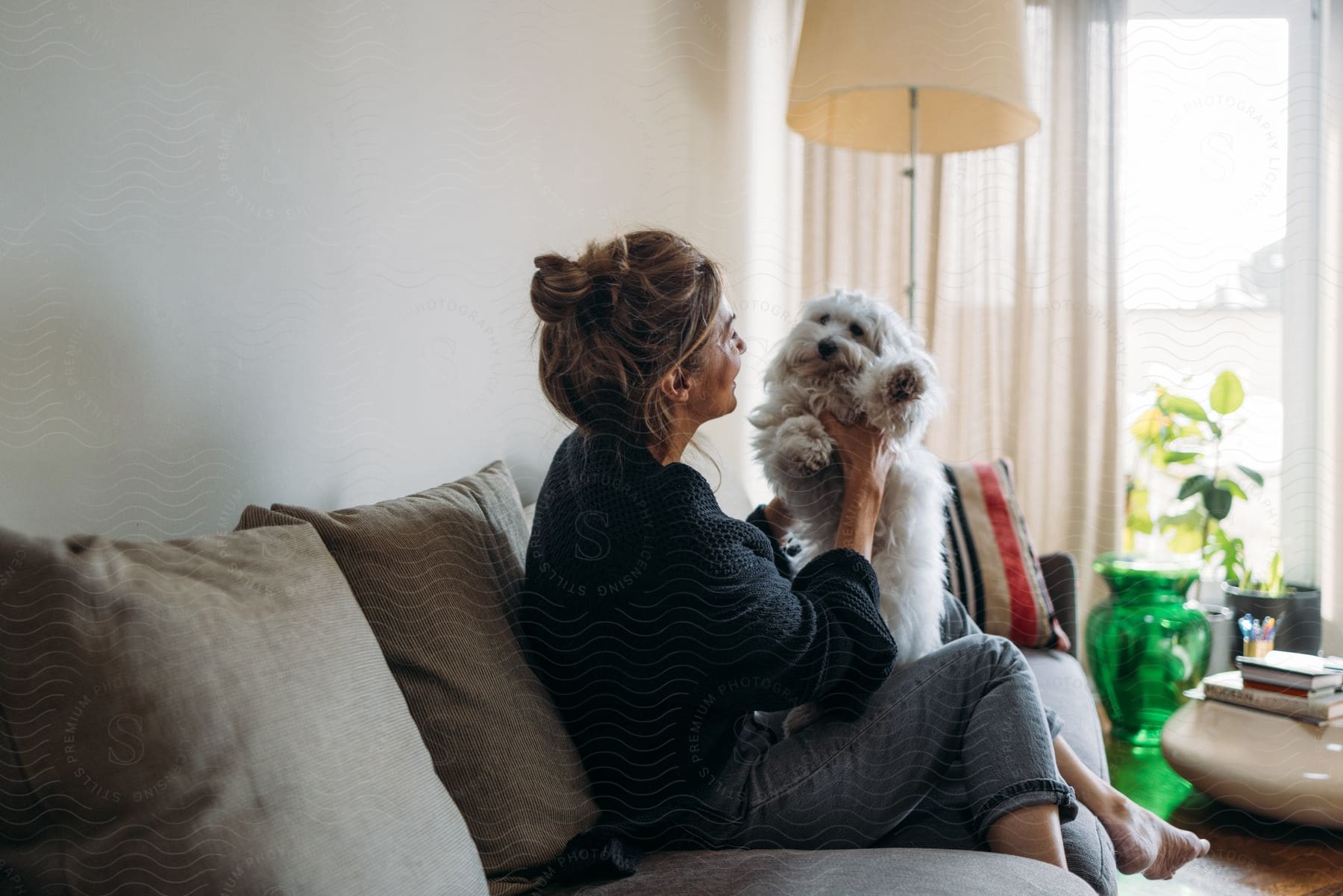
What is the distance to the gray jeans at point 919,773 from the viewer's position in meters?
1.07

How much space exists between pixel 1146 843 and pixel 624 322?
3.35 ft

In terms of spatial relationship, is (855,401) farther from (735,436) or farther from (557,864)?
(557,864)

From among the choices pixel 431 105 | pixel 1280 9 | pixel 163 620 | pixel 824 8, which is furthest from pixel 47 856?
pixel 1280 9

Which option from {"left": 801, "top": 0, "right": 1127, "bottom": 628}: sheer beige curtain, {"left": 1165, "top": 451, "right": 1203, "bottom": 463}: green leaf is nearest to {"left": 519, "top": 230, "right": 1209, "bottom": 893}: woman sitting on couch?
{"left": 801, "top": 0, "right": 1127, "bottom": 628}: sheer beige curtain

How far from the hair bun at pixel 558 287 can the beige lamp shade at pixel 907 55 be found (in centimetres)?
94

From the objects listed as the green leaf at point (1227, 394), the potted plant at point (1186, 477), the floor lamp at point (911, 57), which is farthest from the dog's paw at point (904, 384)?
Answer: the green leaf at point (1227, 394)

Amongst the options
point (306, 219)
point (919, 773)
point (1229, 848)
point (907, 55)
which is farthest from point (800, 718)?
point (907, 55)

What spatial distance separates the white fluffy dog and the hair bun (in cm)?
40

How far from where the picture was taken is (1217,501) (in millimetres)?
2326

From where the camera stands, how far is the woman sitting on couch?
1.00 metres

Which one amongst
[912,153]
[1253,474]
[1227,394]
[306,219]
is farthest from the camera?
[1253,474]

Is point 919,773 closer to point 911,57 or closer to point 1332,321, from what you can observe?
point 911,57

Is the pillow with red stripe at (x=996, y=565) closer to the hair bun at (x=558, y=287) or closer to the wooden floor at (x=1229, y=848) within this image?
the wooden floor at (x=1229, y=848)

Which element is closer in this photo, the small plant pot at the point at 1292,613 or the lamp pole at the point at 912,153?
the lamp pole at the point at 912,153
